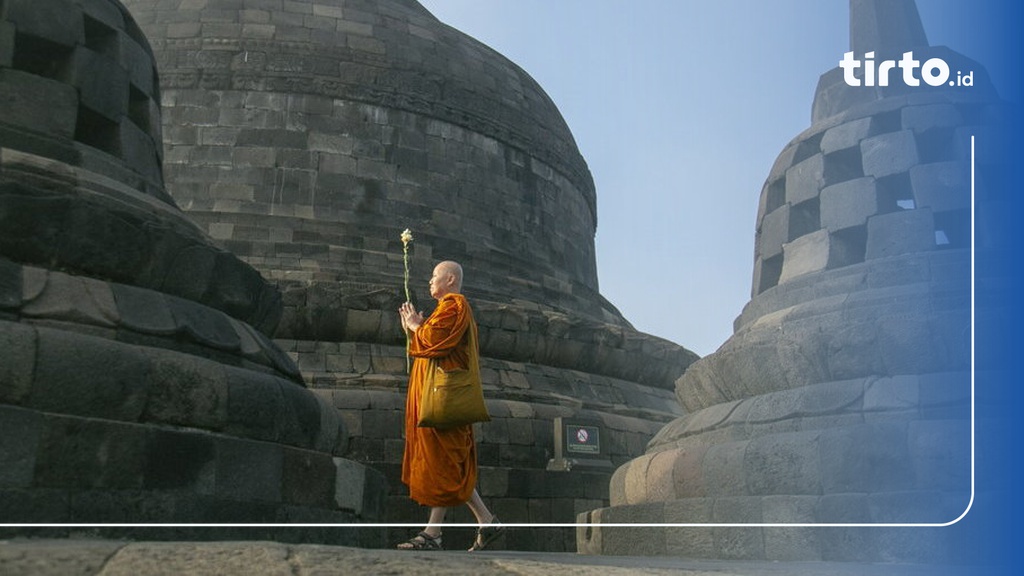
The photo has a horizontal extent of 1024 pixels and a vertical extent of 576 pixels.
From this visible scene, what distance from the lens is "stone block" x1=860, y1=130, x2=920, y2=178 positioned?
8336 millimetres

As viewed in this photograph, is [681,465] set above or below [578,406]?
below

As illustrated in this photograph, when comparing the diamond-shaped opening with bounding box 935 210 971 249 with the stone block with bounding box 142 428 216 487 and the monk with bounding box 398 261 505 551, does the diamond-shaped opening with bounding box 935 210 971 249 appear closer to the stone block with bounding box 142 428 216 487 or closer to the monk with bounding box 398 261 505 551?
the monk with bounding box 398 261 505 551

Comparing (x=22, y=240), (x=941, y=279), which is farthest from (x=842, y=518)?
(x=22, y=240)

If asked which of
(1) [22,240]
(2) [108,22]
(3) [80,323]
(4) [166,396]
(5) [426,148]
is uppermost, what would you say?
(5) [426,148]

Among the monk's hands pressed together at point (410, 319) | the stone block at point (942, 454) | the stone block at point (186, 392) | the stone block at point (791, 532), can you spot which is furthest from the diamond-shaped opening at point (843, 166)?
the stone block at point (186, 392)

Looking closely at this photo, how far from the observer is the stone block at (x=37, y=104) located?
7.03 metres

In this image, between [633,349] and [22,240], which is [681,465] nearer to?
[22,240]

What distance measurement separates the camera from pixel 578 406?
14.4m

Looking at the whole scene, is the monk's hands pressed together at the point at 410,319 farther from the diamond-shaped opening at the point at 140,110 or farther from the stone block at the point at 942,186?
the stone block at the point at 942,186

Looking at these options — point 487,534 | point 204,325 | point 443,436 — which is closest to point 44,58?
point 204,325

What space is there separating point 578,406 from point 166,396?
8953 millimetres

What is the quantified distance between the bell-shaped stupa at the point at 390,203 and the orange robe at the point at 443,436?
4.78 metres

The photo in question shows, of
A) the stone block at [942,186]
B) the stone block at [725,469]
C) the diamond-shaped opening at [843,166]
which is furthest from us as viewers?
→ the diamond-shaped opening at [843,166]

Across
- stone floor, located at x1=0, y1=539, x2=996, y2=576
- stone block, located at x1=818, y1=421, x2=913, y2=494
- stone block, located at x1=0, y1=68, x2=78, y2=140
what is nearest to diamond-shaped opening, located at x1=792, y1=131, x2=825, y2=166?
stone block, located at x1=818, y1=421, x2=913, y2=494
